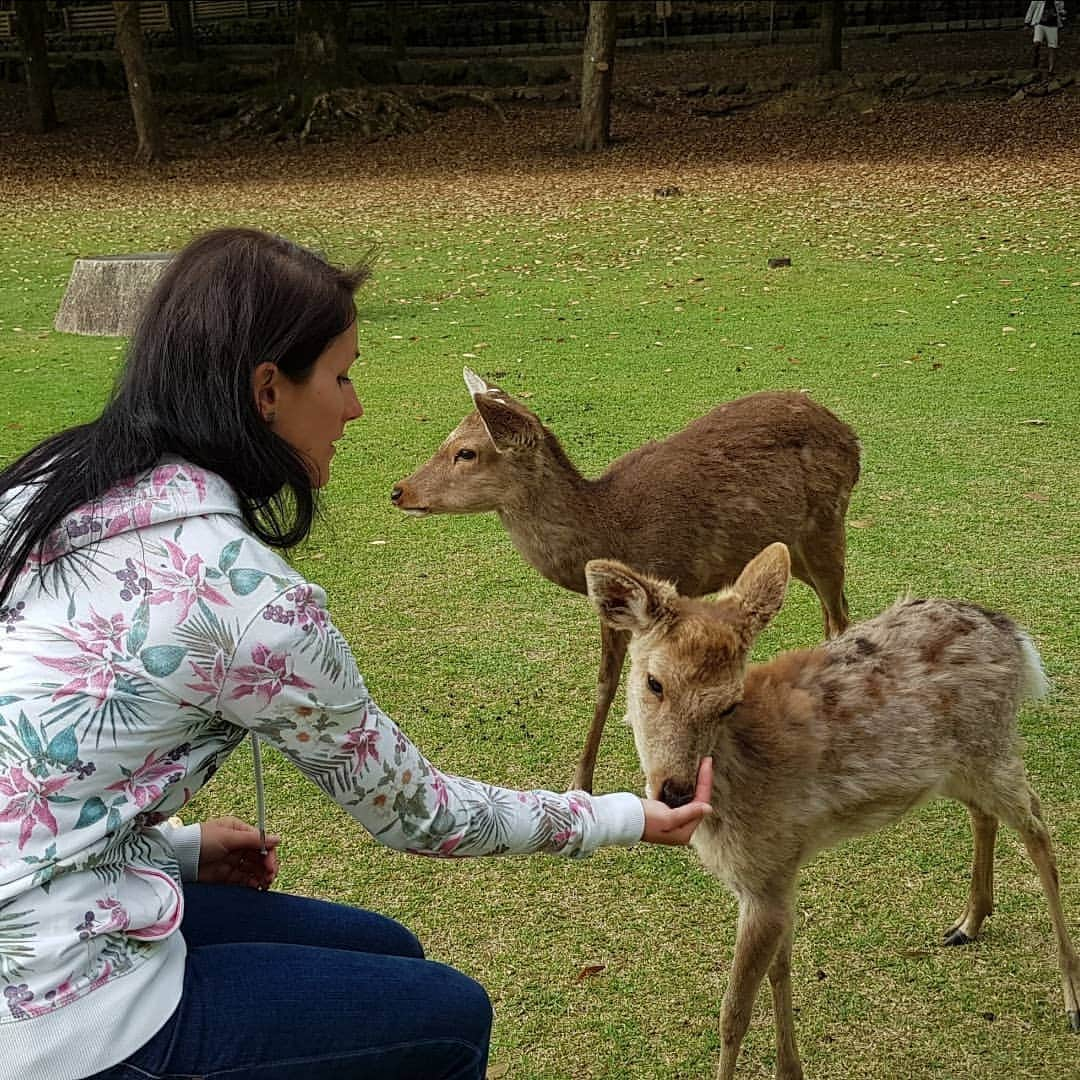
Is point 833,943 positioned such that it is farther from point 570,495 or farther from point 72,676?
point 72,676

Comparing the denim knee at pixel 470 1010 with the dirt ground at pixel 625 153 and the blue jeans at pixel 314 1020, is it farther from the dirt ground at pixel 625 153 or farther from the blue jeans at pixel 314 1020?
the dirt ground at pixel 625 153

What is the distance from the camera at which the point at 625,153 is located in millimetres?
20031

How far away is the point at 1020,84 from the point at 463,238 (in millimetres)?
11321

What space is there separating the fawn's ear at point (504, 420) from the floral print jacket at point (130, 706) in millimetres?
2375

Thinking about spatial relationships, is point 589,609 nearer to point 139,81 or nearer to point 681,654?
point 681,654

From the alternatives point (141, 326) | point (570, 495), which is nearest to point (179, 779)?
point (141, 326)

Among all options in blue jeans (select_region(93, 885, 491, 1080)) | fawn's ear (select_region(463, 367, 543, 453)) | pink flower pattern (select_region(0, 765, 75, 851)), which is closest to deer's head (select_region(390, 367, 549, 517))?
fawn's ear (select_region(463, 367, 543, 453))

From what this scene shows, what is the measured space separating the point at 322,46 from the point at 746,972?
939 inches

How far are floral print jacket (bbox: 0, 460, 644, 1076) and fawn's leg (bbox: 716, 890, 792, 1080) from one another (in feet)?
4.14

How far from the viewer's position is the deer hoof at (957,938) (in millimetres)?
3475

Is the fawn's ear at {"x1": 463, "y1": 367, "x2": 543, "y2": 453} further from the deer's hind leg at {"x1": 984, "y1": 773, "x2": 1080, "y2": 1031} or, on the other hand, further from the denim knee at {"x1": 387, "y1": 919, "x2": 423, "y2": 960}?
the denim knee at {"x1": 387, "y1": 919, "x2": 423, "y2": 960}

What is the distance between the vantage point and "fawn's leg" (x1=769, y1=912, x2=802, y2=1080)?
300 centimetres

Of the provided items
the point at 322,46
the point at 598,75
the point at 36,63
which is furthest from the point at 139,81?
the point at 598,75

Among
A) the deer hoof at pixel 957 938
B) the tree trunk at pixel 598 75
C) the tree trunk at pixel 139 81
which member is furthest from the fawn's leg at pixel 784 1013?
the tree trunk at pixel 139 81
